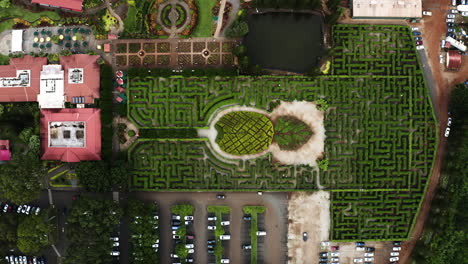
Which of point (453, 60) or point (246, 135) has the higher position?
point (453, 60)

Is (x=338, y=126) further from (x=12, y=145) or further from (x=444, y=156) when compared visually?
(x=12, y=145)

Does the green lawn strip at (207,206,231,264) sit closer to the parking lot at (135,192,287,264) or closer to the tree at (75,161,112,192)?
the parking lot at (135,192,287,264)

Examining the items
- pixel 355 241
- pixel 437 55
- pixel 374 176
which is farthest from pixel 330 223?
pixel 437 55

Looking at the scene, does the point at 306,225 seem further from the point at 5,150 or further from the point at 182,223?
the point at 5,150

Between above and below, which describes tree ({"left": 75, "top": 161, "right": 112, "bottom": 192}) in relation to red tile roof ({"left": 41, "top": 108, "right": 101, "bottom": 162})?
below

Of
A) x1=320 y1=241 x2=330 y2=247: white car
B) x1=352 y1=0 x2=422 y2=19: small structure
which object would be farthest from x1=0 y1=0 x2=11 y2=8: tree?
x1=320 y1=241 x2=330 y2=247: white car

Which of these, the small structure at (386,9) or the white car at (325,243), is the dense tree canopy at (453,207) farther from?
the white car at (325,243)

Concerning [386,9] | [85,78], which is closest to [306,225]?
[386,9]
